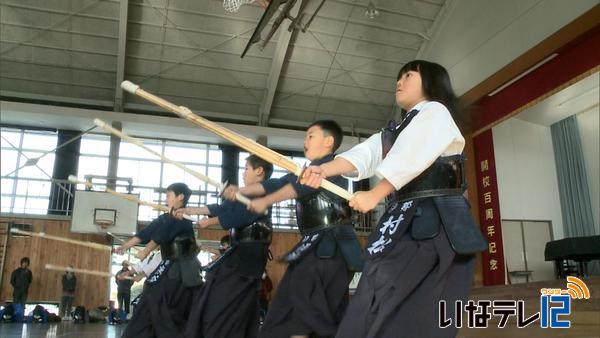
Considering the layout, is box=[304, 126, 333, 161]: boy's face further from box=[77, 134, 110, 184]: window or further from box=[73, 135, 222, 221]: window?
box=[77, 134, 110, 184]: window

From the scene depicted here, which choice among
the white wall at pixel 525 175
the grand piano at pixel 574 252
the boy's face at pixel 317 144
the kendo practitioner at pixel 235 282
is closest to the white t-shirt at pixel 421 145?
the boy's face at pixel 317 144

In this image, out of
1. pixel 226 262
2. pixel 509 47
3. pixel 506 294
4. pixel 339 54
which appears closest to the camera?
pixel 226 262

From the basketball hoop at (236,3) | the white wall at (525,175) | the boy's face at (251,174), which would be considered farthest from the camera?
the white wall at (525,175)

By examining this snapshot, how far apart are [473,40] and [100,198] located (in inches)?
331

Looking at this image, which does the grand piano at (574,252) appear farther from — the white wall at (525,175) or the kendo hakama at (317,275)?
the kendo hakama at (317,275)

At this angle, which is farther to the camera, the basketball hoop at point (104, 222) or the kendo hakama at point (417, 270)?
the basketball hoop at point (104, 222)

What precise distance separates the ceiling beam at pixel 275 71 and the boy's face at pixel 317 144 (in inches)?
321

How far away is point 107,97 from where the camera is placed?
13.1 metres

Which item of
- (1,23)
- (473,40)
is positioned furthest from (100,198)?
(473,40)

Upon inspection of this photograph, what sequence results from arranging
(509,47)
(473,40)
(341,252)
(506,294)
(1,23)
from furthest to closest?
(1,23) < (473,40) < (509,47) < (506,294) < (341,252)

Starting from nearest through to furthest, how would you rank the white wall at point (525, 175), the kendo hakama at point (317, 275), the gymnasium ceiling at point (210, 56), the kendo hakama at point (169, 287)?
the kendo hakama at point (317, 275)
the kendo hakama at point (169, 287)
the gymnasium ceiling at point (210, 56)
the white wall at point (525, 175)

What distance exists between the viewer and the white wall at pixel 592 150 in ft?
39.5

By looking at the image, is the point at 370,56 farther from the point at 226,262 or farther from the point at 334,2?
the point at 226,262

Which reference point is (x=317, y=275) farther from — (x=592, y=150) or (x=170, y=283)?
(x=592, y=150)
